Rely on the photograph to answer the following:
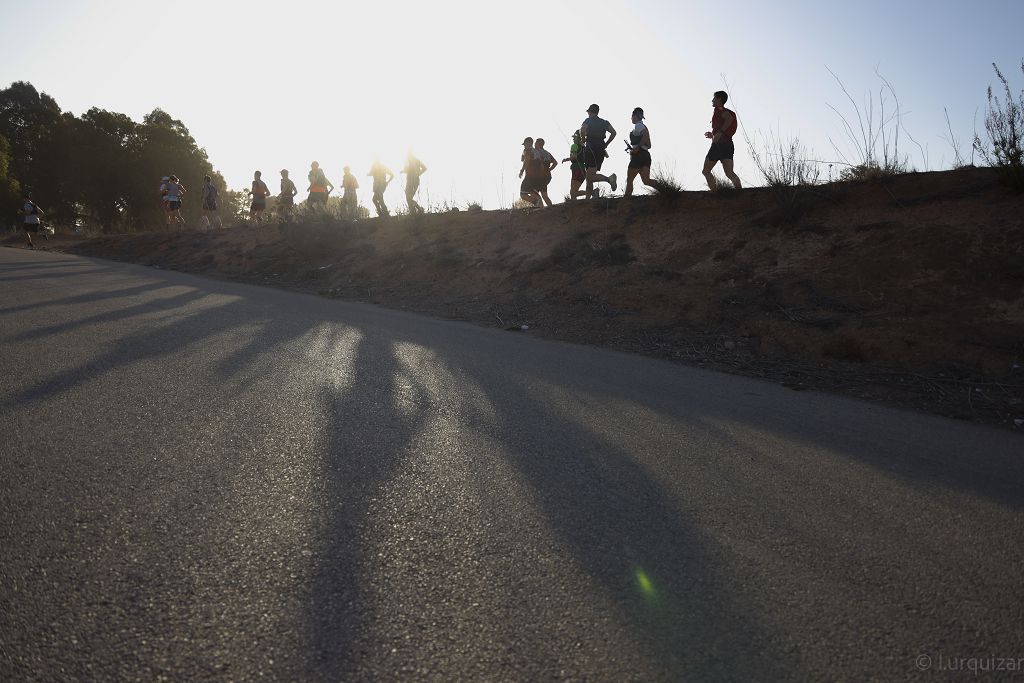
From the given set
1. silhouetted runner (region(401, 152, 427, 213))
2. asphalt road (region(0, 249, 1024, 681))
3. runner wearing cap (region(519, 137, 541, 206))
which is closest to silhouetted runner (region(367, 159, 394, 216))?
silhouetted runner (region(401, 152, 427, 213))

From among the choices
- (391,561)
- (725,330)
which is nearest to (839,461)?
(391,561)

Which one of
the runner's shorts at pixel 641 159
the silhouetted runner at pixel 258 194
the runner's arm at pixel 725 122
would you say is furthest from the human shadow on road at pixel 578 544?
the silhouetted runner at pixel 258 194

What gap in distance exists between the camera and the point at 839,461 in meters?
3.82

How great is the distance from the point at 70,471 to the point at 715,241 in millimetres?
9482

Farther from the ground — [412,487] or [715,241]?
[715,241]

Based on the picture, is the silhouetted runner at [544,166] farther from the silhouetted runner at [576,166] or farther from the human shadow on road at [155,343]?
the human shadow on road at [155,343]

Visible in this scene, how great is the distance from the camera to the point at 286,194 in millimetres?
20391

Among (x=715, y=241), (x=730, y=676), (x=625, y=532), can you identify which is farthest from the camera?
(x=715, y=241)

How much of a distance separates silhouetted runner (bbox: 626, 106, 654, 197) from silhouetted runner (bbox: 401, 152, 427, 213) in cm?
629

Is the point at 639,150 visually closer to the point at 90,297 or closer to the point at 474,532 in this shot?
the point at 90,297

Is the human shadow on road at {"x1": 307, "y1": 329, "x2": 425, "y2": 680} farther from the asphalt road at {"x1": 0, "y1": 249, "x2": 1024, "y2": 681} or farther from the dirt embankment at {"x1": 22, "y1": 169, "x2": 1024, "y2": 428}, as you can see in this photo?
the dirt embankment at {"x1": 22, "y1": 169, "x2": 1024, "y2": 428}

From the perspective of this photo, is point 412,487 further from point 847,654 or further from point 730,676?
point 847,654

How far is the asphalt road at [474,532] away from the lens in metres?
1.83

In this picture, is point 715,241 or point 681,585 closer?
point 681,585
